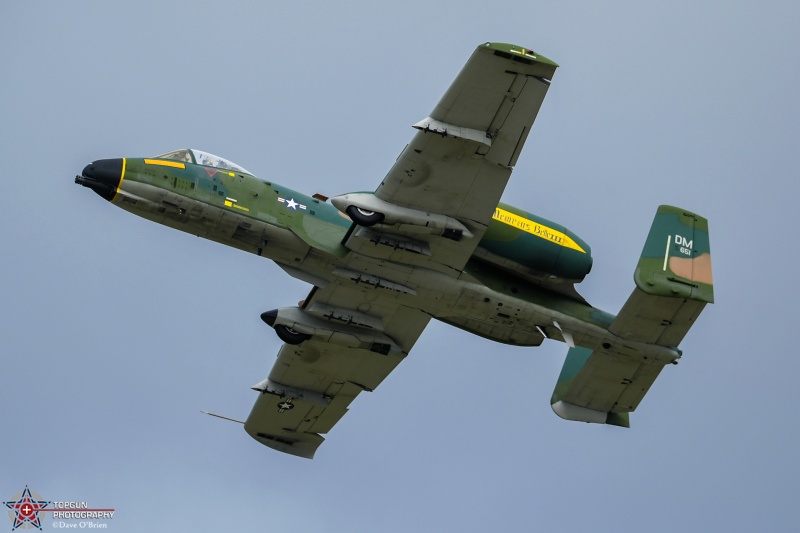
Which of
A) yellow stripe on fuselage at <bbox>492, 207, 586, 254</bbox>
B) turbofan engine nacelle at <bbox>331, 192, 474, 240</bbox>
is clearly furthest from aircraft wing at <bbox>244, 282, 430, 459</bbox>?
yellow stripe on fuselage at <bbox>492, 207, 586, 254</bbox>

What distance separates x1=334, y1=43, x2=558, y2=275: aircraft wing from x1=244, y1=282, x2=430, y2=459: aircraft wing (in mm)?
2137

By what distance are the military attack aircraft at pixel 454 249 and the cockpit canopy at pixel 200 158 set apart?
0.05 meters

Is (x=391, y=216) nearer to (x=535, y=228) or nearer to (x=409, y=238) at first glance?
(x=409, y=238)

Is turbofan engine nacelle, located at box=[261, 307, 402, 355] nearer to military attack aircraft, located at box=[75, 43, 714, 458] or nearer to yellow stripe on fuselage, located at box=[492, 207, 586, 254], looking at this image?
military attack aircraft, located at box=[75, 43, 714, 458]

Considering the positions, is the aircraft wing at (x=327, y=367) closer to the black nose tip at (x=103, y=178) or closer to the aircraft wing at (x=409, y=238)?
the aircraft wing at (x=409, y=238)

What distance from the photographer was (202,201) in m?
30.7

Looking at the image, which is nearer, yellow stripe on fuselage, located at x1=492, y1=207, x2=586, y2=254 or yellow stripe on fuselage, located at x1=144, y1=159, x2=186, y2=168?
yellow stripe on fuselage, located at x1=144, y1=159, x2=186, y2=168

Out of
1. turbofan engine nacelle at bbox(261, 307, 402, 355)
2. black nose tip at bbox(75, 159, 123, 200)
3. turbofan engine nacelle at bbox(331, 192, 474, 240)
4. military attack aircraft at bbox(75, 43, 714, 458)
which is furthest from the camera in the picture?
turbofan engine nacelle at bbox(261, 307, 402, 355)

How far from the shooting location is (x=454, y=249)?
3153cm

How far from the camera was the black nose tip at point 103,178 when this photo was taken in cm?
3028

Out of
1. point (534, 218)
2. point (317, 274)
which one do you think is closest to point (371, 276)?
point (317, 274)

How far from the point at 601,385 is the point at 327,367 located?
24.4ft

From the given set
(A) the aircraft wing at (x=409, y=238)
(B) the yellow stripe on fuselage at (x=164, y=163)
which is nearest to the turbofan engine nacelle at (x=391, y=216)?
(A) the aircraft wing at (x=409, y=238)

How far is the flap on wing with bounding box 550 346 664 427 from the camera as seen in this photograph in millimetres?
34094
